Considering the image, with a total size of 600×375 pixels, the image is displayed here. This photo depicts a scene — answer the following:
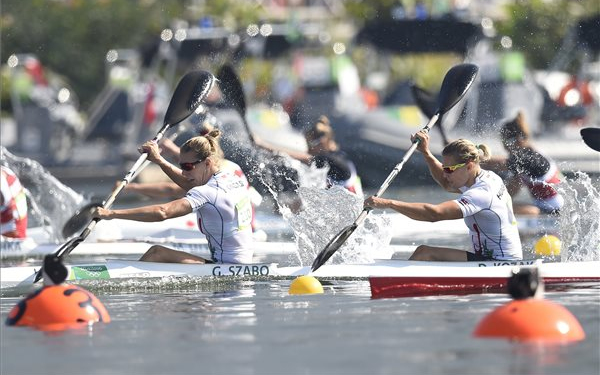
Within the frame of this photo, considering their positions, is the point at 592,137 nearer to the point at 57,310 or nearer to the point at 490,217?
the point at 490,217

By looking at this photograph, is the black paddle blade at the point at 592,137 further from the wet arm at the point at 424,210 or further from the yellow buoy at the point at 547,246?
the wet arm at the point at 424,210

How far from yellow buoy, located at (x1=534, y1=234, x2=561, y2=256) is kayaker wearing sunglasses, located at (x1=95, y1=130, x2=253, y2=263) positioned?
384 cm

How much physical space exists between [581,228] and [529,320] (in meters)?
5.25

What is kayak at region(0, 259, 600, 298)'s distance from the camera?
11.8 metres

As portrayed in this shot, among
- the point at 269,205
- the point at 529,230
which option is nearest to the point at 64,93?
the point at 269,205

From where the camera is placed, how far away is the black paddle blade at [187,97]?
596 inches

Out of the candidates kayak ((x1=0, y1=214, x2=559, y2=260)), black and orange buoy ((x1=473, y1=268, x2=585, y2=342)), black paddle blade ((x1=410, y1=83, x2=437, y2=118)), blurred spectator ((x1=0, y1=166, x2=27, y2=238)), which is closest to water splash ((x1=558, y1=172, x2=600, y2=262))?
kayak ((x1=0, y1=214, x2=559, y2=260))

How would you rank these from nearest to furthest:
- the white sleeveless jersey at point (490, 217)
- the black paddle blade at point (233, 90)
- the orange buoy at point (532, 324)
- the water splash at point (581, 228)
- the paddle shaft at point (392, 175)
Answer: the orange buoy at point (532, 324)
the white sleeveless jersey at point (490, 217)
the paddle shaft at point (392, 175)
the water splash at point (581, 228)
the black paddle blade at point (233, 90)

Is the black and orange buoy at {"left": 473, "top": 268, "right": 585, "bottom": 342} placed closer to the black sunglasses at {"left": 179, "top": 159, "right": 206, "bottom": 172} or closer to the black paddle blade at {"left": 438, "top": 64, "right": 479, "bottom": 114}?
the black sunglasses at {"left": 179, "top": 159, "right": 206, "bottom": 172}

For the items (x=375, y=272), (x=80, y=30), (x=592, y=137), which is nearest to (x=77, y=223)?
(x=375, y=272)

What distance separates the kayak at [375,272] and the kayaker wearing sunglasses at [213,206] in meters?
0.18

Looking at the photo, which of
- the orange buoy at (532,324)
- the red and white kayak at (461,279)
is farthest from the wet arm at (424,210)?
the orange buoy at (532,324)

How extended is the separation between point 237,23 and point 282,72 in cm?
431

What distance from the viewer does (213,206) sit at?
497 inches
